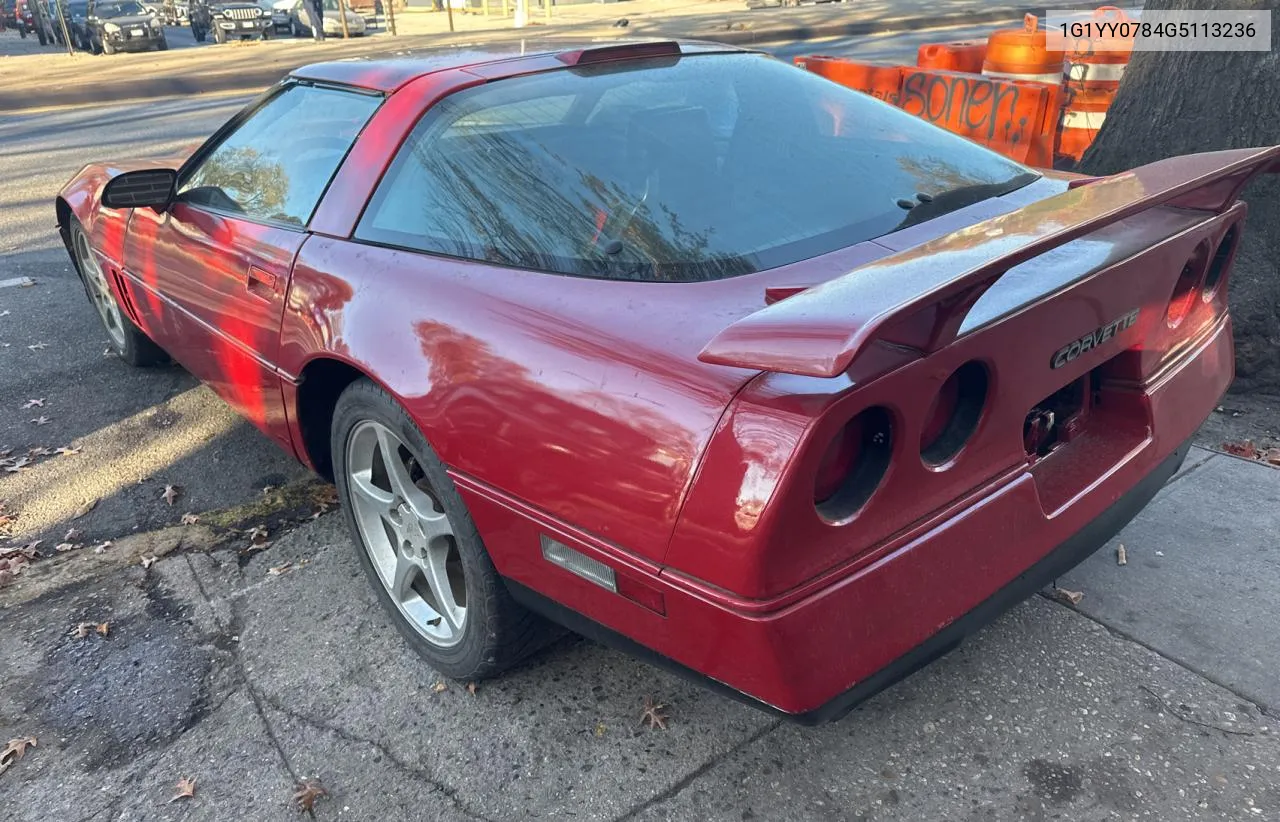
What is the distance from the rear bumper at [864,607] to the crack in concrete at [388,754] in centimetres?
47

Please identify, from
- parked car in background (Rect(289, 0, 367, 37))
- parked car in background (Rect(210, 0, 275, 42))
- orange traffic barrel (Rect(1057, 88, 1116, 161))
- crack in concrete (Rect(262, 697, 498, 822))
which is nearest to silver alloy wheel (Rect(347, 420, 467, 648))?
crack in concrete (Rect(262, 697, 498, 822))

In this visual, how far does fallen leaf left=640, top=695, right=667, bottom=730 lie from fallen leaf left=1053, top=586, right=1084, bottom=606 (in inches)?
46.2

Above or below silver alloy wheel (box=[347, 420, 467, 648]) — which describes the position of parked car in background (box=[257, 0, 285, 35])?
above

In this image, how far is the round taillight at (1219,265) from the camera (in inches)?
93.5

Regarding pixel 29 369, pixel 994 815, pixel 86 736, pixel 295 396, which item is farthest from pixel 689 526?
pixel 29 369

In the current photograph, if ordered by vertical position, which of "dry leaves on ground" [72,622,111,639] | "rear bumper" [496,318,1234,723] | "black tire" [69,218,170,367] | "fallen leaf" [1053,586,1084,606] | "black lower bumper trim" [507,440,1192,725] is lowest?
"dry leaves on ground" [72,622,111,639]

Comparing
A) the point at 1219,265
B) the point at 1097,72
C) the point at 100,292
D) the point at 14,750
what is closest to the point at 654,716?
the point at 14,750

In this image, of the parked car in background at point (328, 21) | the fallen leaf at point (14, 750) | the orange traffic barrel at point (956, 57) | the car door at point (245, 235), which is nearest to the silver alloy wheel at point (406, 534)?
the car door at point (245, 235)

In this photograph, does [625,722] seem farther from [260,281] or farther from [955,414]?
[260,281]

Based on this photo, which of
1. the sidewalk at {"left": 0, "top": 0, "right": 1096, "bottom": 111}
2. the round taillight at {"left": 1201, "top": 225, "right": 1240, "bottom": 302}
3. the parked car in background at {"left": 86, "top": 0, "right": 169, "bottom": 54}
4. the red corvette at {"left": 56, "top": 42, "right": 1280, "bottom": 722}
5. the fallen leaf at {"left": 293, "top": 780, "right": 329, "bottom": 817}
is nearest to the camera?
the red corvette at {"left": 56, "top": 42, "right": 1280, "bottom": 722}

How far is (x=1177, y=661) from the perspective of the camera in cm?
238

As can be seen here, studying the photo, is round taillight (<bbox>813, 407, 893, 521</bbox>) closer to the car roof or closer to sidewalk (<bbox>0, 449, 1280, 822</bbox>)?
sidewalk (<bbox>0, 449, 1280, 822</bbox>)

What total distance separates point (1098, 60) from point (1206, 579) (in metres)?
5.30

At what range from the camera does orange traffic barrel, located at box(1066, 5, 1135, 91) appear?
6.70 m
